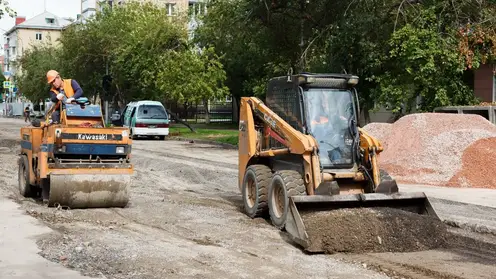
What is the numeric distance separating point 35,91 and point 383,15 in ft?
169

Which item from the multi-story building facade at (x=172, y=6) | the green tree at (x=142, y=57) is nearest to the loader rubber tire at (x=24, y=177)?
the green tree at (x=142, y=57)

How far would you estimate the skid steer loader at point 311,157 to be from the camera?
9.95 meters

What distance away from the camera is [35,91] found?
68375 millimetres

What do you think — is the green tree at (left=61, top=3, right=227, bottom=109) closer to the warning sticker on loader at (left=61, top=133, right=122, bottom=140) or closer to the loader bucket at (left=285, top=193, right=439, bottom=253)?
the warning sticker on loader at (left=61, top=133, right=122, bottom=140)

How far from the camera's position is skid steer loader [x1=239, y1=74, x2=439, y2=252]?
392 inches

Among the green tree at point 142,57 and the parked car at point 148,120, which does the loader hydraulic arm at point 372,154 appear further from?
the green tree at point 142,57

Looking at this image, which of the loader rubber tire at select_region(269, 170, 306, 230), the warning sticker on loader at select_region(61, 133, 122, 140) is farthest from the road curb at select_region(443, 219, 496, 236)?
the warning sticker on loader at select_region(61, 133, 122, 140)

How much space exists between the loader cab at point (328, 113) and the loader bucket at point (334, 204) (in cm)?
101

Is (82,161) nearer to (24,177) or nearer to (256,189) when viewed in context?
(24,177)

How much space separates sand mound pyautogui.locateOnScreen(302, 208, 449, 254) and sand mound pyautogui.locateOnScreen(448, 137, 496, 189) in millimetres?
6875

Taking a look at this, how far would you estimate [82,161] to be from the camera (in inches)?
478

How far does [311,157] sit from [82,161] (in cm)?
435

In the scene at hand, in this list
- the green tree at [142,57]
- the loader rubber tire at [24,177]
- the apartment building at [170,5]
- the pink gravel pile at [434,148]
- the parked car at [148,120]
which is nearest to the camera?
the loader rubber tire at [24,177]

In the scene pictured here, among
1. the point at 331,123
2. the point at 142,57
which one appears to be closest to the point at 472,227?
the point at 331,123
